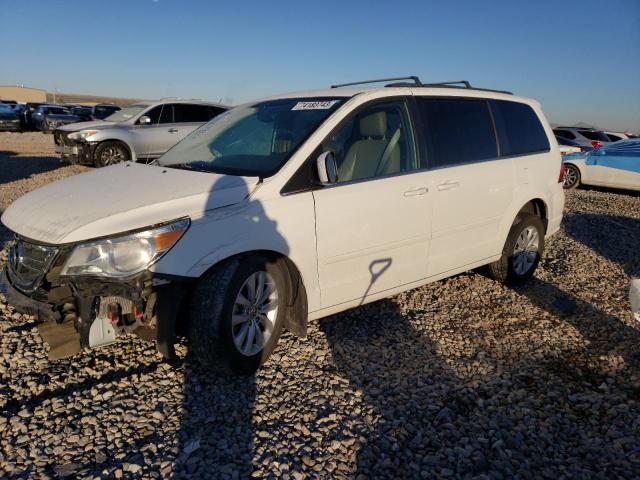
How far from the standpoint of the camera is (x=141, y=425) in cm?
281

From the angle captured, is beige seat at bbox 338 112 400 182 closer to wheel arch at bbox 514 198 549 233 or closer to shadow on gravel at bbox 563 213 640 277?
wheel arch at bbox 514 198 549 233

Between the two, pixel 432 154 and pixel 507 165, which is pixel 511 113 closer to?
pixel 507 165

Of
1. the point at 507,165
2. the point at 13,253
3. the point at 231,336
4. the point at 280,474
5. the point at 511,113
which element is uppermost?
the point at 511,113

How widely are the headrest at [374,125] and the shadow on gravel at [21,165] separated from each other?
35.9 feet

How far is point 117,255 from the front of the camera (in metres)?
2.82

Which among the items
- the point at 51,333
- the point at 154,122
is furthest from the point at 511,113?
the point at 154,122

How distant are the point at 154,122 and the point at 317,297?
10.5 m

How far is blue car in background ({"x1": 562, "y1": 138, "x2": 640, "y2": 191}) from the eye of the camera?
466 inches

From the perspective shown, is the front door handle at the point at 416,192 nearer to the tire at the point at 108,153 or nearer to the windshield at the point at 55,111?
the tire at the point at 108,153

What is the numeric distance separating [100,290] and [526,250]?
13.6 ft

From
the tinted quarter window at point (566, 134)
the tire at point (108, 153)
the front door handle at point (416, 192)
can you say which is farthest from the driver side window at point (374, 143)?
the tinted quarter window at point (566, 134)

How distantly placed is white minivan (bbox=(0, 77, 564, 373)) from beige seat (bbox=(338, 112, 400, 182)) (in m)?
0.01

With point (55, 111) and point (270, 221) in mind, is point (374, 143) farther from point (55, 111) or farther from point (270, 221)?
point (55, 111)

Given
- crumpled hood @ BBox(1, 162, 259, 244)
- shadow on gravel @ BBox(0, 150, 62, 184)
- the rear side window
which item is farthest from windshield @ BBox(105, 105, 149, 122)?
the rear side window
